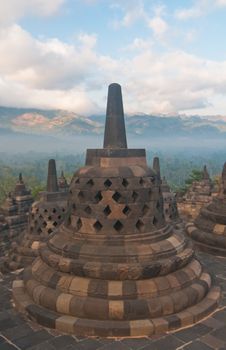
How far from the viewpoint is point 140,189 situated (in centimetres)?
657

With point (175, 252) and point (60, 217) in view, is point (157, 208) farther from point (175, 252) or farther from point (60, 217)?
point (60, 217)

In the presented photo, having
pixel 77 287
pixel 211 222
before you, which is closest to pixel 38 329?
pixel 77 287

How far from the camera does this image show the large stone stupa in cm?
552

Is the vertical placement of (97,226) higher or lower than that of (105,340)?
higher

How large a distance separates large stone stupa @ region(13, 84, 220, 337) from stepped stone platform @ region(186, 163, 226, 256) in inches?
114

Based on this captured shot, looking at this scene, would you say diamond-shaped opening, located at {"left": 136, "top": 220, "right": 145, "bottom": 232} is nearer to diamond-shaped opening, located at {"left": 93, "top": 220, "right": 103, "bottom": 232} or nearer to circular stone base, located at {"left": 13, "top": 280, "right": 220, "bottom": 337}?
diamond-shaped opening, located at {"left": 93, "top": 220, "right": 103, "bottom": 232}

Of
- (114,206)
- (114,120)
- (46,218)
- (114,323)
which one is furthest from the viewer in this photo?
(46,218)

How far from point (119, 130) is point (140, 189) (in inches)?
55.2

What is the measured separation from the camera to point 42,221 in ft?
42.9

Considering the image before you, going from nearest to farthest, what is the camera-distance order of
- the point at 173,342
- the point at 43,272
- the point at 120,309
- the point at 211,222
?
the point at 173,342 < the point at 120,309 < the point at 43,272 < the point at 211,222

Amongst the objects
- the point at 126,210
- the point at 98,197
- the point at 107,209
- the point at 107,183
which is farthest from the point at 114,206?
the point at 107,183

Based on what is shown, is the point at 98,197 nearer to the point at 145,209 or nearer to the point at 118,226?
the point at 118,226

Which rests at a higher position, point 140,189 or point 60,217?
point 140,189

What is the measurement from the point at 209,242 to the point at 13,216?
1801 centimetres
